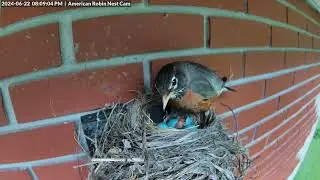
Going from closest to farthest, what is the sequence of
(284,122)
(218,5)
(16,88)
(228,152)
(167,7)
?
(16,88) < (228,152) < (167,7) < (218,5) < (284,122)

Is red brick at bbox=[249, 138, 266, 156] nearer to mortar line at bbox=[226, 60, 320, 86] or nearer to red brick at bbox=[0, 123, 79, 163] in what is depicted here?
mortar line at bbox=[226, 60, 320, 86]

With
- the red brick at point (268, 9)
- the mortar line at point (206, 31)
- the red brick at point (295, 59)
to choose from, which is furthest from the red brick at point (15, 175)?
the red brick at point (295, 59)

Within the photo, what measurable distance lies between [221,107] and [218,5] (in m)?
0.31

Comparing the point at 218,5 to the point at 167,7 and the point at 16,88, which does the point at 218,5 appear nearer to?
the point at 167,7

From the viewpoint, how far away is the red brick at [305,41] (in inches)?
89.0

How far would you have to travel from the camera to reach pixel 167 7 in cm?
106

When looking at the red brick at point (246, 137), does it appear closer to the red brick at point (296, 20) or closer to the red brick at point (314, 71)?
the red brick at point (296, 20)

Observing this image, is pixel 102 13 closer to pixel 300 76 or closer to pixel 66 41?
pixel 66 41

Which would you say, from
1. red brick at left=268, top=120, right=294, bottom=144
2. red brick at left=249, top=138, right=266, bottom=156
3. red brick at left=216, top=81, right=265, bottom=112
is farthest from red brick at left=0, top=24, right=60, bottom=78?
red brick at left=268, top=120, right=294, bottom=144

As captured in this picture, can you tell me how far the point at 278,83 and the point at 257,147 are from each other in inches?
11.1

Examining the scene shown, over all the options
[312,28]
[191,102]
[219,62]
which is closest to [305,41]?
[312,28]

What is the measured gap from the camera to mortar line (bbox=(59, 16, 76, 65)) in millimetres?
871

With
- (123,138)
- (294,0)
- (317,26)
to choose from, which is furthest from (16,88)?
(317,26)

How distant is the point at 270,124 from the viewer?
1.79 m
